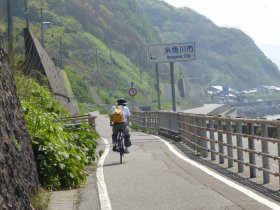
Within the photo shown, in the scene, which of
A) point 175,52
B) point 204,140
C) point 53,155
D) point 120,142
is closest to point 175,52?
point 175,52

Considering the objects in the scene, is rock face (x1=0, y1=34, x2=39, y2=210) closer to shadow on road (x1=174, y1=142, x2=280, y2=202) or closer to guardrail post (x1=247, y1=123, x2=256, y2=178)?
shadow on road (x1=174, y1=142, x2=280, y2=202)

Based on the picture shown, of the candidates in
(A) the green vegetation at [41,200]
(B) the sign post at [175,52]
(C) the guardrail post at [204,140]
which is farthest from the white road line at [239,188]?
(B) the sign post at [175,52]

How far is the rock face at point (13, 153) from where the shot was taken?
7.47 metres

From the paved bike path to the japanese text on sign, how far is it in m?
27.7

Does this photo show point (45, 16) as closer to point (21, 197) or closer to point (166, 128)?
point (166, 128)

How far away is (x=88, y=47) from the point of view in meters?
140

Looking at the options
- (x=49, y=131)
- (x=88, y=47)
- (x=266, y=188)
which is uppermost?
(x=88, y=47)

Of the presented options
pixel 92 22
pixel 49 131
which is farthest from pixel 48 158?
pixel 92 22

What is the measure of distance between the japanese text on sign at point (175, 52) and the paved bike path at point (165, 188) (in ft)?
90.9

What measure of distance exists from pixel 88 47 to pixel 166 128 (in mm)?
112029

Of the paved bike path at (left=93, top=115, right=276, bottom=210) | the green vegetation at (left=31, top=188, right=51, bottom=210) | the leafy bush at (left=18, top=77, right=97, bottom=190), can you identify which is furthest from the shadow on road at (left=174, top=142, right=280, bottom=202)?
the green vegetation at (left=31, top=188, right=51, bottom=210)

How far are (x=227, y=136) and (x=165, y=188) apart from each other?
3.33m

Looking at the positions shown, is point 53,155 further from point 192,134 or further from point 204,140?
point 192,134

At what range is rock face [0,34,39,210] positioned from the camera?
747 centimetres
